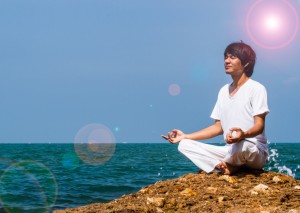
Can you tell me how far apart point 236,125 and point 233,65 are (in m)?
0.80

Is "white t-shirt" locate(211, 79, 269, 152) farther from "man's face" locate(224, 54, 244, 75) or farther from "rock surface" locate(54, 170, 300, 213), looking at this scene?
→ "rock surface" locate(54, 170, 300, 213)

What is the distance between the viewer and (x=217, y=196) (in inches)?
216

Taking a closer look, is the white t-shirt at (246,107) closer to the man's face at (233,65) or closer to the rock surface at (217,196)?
the man's face at (233,65)

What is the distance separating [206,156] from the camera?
6.30 metres

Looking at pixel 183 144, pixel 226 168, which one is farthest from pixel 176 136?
pixel 226 168

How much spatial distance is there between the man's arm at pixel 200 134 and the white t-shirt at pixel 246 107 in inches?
12.6

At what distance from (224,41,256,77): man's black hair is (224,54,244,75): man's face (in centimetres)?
4

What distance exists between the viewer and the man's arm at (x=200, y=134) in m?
6.52

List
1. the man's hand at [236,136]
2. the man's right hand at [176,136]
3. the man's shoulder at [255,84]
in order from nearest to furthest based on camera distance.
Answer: the man's hand at [236,136] → the man's shoulder at [255,84] → the man's right hand at [176,136]

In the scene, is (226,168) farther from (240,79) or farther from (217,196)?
(240,79)

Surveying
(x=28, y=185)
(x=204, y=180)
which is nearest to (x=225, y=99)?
(x=204, y=180)

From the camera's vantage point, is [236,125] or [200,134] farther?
[200,134]

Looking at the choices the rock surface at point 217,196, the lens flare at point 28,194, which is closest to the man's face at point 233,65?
the rock surface at point 217,196

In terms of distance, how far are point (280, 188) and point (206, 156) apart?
3.55 feet
